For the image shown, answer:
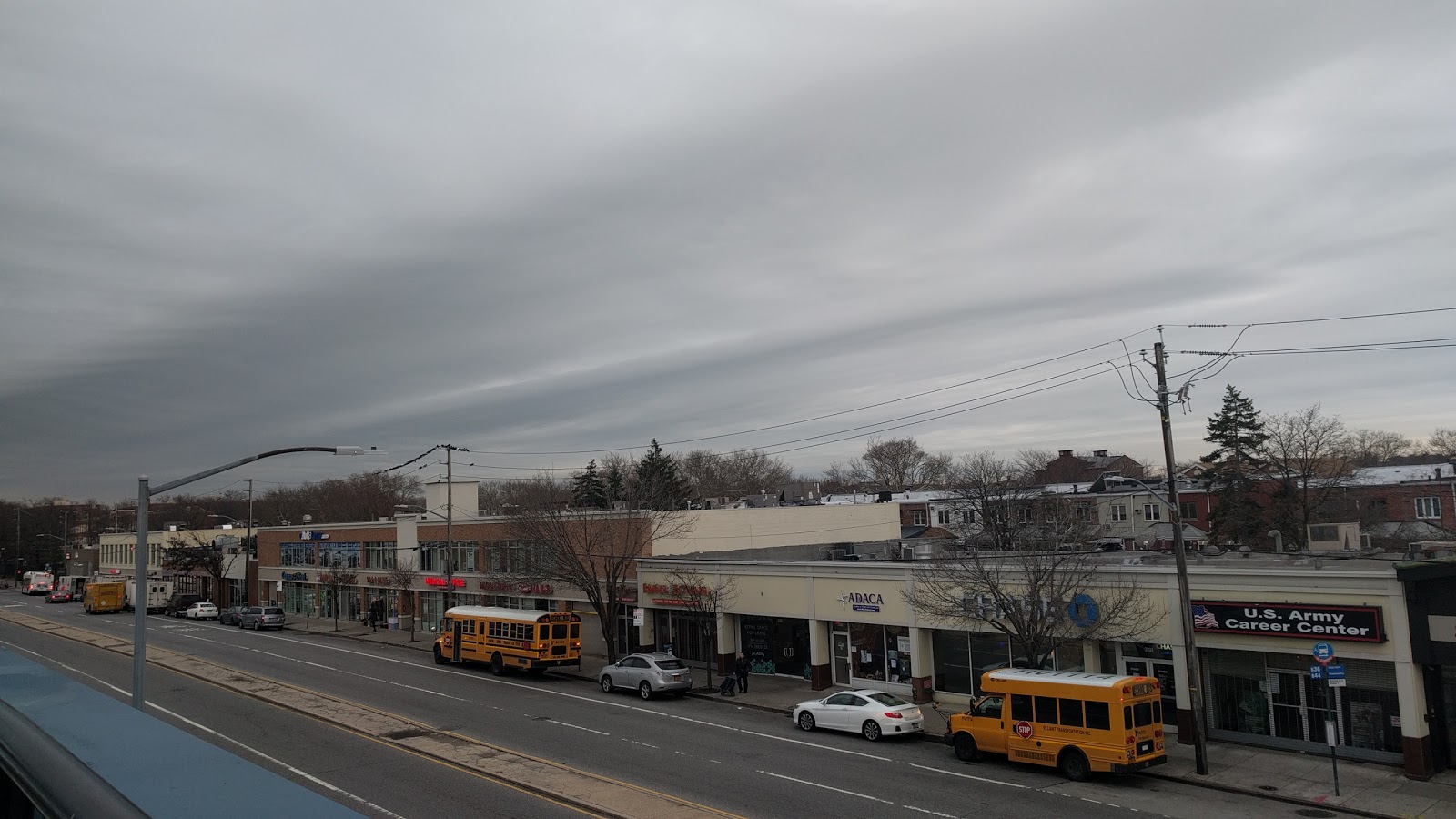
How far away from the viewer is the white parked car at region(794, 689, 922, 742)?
2620 cm

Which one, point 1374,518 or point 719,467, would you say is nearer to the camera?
point 1374,518

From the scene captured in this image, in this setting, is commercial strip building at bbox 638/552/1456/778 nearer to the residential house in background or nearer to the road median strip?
the road median strip

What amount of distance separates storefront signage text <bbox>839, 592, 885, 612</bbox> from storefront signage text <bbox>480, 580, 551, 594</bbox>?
1991 cm

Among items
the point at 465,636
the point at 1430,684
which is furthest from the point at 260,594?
the point at 1430,684

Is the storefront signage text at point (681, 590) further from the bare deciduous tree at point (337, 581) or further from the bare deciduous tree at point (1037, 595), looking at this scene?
the bare deciduous tree at point (337, 581)

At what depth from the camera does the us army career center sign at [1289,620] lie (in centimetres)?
2194

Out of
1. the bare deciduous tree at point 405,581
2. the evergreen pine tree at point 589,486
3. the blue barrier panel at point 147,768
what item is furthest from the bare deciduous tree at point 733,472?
the blue barrier panel at point 147,768

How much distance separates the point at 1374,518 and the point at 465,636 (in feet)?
254

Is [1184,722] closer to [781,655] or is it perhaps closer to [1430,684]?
A: [1430,684]

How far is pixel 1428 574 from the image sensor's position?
2106 cm

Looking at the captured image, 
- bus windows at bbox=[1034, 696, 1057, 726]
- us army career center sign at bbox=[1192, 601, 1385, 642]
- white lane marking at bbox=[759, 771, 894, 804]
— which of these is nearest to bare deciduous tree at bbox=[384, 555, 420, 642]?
white lane marking at bbox=[759, 771, 894, 804]

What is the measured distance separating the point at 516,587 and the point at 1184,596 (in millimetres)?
35437

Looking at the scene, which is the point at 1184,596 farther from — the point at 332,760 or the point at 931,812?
the point at 332,760

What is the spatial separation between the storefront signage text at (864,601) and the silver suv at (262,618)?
4686 cm
